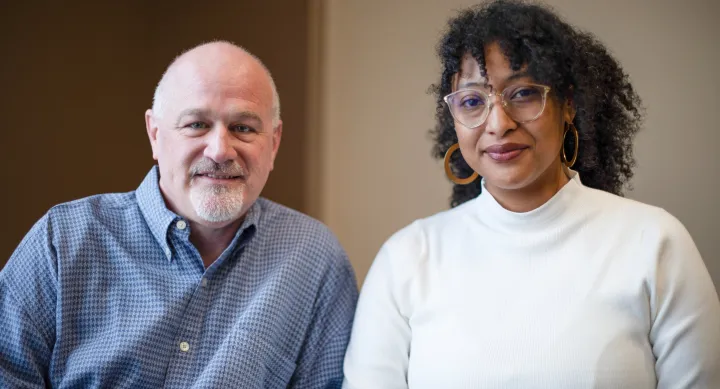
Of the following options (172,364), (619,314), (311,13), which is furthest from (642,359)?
(311,13)

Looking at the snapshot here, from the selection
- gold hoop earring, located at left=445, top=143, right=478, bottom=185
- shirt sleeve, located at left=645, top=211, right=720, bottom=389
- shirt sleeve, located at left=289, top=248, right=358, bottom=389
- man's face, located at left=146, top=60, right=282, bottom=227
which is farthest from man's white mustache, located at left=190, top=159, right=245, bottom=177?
shirt sleeve, located at left=645, top=211, right=720, bottom=389

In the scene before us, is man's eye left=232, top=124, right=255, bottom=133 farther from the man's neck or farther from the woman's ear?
the woman's ear

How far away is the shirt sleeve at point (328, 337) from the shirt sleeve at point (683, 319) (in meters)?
0.77

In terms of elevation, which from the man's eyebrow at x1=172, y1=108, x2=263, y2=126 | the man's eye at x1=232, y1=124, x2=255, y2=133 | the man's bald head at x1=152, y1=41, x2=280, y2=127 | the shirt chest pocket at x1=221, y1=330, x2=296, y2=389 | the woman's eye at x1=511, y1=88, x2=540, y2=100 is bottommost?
the shirt chest pocket at x1=221, y1=330, x2=296, y2=389

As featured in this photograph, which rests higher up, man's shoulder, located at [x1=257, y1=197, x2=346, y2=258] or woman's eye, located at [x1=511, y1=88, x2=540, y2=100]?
woman's eye, located at [x1=511, y1=88, x2=540, y2=100]

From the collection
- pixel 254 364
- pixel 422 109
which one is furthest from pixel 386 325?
pixel 422 109

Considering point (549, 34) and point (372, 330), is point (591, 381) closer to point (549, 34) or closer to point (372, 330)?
point (372, 330)

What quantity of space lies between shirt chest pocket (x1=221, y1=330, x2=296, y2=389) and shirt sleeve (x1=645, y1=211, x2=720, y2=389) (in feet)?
2.91

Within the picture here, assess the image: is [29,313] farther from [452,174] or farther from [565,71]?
[565,71]

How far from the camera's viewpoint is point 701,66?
2.04 metres

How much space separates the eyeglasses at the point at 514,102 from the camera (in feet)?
5.36

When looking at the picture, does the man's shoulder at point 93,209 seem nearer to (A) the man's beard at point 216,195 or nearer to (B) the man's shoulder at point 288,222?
(A) the man's beard at point 216,195

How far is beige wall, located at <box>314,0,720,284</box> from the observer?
2057mm

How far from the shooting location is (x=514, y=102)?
5.41ft
